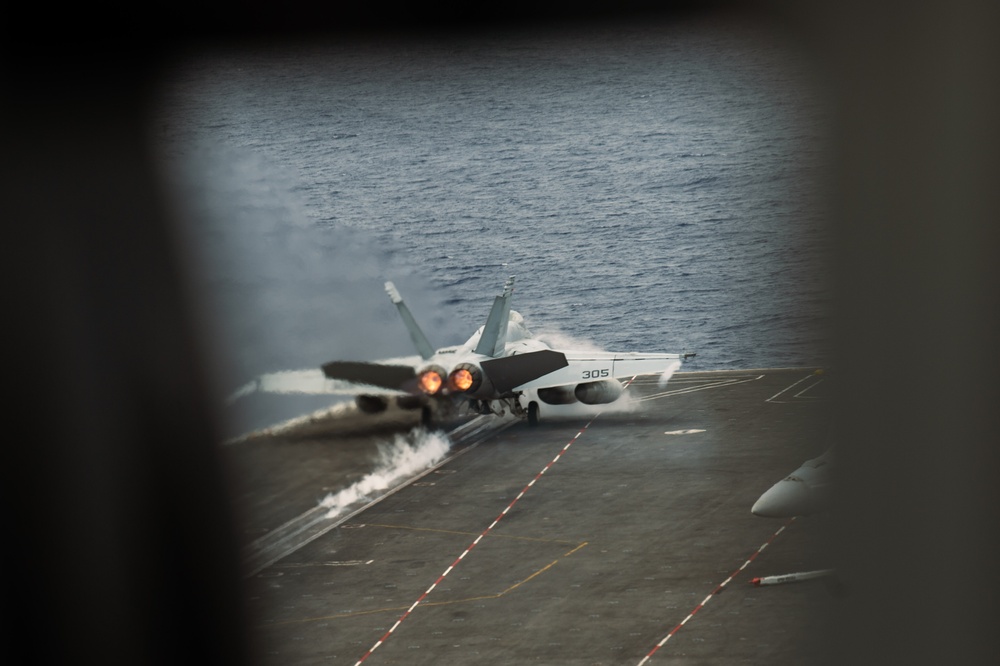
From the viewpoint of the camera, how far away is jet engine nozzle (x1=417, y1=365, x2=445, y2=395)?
43.8 feet

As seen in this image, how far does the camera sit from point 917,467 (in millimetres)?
3414

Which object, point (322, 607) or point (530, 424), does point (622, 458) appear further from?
point (322, 607)

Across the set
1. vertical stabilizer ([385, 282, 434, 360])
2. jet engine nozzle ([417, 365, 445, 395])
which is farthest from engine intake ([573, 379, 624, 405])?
jet engine nozzle ([417, 365, 445, 395])

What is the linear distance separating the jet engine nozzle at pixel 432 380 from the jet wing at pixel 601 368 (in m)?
1.67

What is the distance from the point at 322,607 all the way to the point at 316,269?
1124 centimetres

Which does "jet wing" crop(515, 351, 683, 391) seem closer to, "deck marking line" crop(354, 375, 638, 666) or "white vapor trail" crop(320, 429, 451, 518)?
"deck marking line" crop(354, 375, 638, 666)

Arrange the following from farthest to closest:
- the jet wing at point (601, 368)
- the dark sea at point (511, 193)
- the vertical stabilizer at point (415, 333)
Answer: the dark sea at point (511, 193), the jet wing at point (601, 368), the vertical stabilizer at point (415, 333)

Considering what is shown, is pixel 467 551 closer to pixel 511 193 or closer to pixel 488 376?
pixel 488 376

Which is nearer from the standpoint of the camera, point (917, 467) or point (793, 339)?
point (917, 467)

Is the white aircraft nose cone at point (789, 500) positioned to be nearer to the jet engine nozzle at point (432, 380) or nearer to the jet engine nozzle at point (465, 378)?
the jet engine nozzle at point (465, 378)

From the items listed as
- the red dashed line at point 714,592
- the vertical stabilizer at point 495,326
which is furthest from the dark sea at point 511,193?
the red dashed line at point 714,592

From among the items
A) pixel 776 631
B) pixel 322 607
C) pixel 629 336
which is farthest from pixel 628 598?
pixel 629 336

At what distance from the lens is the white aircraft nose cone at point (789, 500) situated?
839cm

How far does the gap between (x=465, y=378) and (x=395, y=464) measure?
1793 mm
